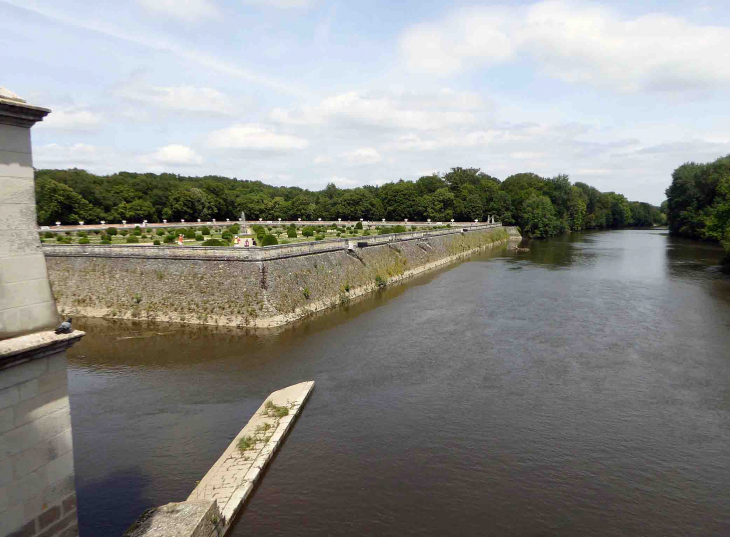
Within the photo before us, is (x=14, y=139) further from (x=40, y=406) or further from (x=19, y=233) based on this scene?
(x=40, y=406)

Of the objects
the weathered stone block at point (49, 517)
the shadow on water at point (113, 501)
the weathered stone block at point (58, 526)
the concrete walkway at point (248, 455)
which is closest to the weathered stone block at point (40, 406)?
the weathered stone block at point (49, 517)

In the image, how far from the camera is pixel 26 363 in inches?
246

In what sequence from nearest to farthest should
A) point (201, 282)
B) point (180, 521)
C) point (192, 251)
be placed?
1. point (180, 521)
2. point (201, 282)
3. point (192, 251)

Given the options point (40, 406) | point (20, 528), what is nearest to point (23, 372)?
point (40, 406)

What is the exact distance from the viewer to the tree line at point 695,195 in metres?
75.6

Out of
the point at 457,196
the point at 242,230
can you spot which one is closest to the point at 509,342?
the point at 242,230

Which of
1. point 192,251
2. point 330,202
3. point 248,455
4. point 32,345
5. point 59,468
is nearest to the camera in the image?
point 32,345

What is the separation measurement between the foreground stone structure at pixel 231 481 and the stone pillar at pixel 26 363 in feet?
6.92

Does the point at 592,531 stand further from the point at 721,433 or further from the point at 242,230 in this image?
the point at 242,230

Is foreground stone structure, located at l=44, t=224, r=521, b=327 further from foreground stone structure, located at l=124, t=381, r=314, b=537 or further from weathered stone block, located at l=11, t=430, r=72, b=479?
weathered stone block, located at l=11, t=430, r=72, b=479

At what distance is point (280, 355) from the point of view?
2066 centimetres

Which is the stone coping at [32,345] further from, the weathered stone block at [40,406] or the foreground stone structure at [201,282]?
the foreground stone structure at [201,282]

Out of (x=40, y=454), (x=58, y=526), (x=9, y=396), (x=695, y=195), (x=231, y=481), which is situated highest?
(x=695, y=195)

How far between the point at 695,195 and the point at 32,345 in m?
104
